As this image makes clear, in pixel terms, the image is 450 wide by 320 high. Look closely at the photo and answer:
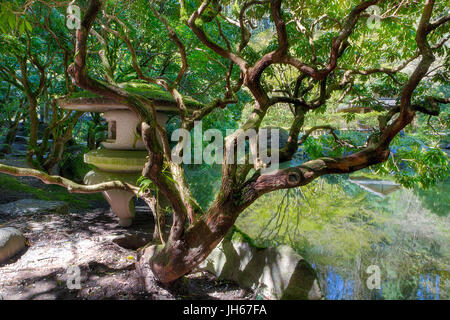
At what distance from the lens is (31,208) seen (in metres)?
4.56

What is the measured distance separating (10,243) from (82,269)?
0.94 metres

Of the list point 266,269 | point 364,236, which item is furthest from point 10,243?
point 364,236

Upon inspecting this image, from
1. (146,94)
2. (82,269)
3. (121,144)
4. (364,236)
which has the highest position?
(146,94)

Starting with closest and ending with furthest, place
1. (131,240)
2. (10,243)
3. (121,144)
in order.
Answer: (10,243) → (131,240) → (121,144)

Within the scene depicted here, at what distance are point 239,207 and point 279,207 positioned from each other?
5.45 m

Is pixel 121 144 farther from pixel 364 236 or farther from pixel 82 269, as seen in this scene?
pixel 364 236

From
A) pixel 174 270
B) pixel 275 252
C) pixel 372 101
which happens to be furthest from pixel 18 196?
pixel 372 101

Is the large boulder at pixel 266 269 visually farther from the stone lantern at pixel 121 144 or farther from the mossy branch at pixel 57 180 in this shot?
the stone lantern at pixel 121 144

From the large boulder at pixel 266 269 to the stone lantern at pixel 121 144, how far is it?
1.67 meters

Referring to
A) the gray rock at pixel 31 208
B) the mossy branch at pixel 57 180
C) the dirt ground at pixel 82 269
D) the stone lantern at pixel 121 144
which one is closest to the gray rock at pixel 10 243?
the dirt ground at pixel 82 269

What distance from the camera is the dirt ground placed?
240 cm

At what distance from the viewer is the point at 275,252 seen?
108 inches

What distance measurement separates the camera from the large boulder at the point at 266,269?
251 cm

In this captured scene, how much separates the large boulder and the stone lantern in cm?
167
